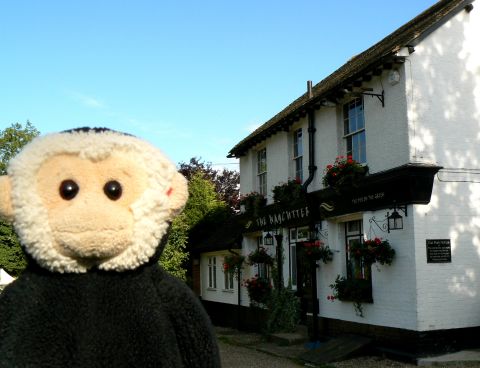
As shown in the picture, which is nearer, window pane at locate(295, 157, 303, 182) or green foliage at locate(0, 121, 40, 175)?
window pane at locate(295, 157, 303, 182)

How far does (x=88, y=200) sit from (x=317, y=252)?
34.5 feet

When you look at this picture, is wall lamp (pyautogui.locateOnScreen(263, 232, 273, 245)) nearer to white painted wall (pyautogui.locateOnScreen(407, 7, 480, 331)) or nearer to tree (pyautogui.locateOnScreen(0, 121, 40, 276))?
white painted wall (pyautogui.locateOnScreen(407, 7, 480, 331))

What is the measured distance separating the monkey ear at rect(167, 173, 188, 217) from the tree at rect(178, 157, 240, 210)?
24598mm

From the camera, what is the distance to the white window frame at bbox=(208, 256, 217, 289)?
21.2m

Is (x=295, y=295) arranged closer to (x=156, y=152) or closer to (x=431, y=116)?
(x=431, y=116)

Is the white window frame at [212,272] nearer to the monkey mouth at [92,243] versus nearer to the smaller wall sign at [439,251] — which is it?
the smaller wall sign at [439,251]

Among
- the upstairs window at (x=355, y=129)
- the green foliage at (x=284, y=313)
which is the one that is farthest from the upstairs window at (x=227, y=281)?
the upstairs window at (x=355, y=129)

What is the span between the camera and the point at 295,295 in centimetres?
1476

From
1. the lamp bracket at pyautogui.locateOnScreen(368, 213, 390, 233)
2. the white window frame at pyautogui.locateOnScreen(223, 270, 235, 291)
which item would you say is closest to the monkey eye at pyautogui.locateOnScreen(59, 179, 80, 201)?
the lamp bracket at pyautogui.locateOnScreen(368, 213, 390, 233)

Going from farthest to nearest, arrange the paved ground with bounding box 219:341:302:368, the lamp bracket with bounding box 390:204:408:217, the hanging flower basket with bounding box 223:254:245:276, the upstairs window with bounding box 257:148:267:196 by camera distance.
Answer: the hanging flower basket with bounding box 223:254:245:276
the upstairs window with bounding box 257:148:267:196
the paved ground with bounding box 219:341:302:368
the lamp bracket with bounding box 390:204:408:217

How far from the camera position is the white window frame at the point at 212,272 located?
69.4 feet

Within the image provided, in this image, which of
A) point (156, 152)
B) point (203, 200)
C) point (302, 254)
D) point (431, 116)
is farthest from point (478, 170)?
point (203, 200)

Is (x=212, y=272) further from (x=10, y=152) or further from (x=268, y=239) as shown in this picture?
(x=10, y=152)

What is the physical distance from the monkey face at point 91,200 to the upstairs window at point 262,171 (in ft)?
48.1
